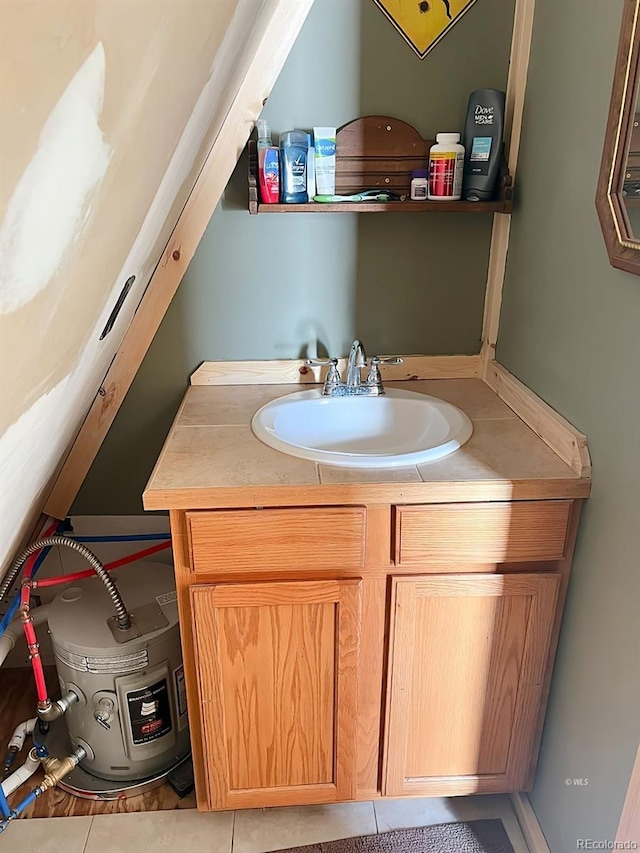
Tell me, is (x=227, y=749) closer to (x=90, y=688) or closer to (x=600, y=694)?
(x=90, y=688)

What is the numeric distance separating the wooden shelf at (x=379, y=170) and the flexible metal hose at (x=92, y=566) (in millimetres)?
822

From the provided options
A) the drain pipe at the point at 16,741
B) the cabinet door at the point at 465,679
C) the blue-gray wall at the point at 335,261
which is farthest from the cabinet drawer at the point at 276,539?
the drain pipe at the point at 16,741

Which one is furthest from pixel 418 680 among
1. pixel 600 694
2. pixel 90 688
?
pixel 90 688

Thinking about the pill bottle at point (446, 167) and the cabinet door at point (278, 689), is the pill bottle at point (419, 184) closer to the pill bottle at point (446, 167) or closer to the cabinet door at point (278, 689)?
the pill bottle at point (446, 167)

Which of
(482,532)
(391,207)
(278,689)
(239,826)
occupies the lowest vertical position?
(239,826)

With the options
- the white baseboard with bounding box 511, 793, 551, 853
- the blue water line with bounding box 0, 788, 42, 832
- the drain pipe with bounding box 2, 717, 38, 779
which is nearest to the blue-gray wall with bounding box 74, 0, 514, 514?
the drain pipe with bounding box 2, 717, 38, 779

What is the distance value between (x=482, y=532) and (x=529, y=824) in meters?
0.73

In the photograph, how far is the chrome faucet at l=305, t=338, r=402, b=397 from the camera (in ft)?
5.04

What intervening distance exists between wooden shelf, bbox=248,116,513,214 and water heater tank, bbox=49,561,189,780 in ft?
3.18

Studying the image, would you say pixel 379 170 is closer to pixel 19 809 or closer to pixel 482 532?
pixel 482 532

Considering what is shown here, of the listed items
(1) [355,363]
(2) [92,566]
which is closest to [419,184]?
(1) [355,363]

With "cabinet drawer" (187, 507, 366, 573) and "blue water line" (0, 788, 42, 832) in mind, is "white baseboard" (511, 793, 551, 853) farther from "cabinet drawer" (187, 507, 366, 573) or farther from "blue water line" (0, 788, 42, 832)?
"blue water line" (0, 788, 42, 832)

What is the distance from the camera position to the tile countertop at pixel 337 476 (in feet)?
3.72

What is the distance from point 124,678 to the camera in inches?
57.8
